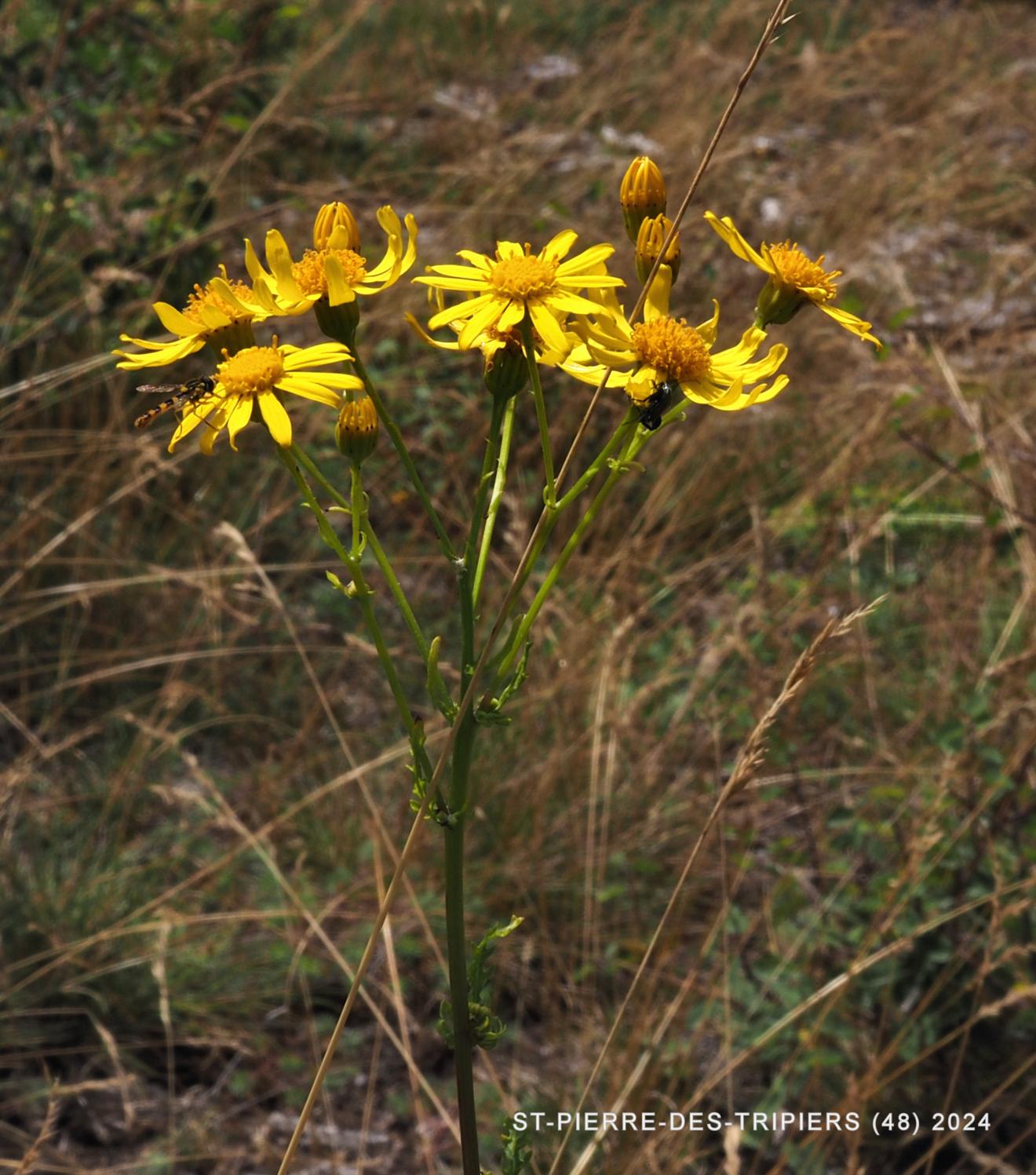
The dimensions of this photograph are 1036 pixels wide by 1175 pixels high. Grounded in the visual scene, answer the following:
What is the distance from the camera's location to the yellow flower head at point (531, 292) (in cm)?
119

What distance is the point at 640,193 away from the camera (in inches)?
55.1

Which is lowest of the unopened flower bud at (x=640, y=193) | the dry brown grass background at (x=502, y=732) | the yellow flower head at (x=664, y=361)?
the dry brown grass background at (x=502, y=732)

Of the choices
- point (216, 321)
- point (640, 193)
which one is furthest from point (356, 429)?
point (640, 193)

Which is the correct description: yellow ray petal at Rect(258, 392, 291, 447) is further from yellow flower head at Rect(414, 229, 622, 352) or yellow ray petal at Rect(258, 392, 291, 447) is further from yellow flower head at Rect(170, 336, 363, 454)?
yellow flower head at Rect(414, 229, 622, 352)

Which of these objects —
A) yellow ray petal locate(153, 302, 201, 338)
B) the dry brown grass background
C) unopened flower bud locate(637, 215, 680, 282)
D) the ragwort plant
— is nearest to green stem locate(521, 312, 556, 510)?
the ragwort plant

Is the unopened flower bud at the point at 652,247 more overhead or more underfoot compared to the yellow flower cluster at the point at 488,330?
more overhead

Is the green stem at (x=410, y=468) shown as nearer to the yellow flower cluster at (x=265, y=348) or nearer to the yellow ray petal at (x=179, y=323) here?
the yellow flower cluster at (x=265, y=348)

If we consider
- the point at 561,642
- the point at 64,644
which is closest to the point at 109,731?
the point at 64,644

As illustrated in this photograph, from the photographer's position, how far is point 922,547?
3717mm

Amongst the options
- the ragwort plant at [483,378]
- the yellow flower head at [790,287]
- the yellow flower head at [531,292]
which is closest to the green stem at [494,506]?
the ragwort plant at [483,378]

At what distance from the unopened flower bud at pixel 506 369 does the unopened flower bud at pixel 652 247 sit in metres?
0.20

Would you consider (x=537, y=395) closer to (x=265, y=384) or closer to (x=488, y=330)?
(x=488, y=330)

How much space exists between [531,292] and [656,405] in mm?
180

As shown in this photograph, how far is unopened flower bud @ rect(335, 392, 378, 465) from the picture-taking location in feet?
4.17
